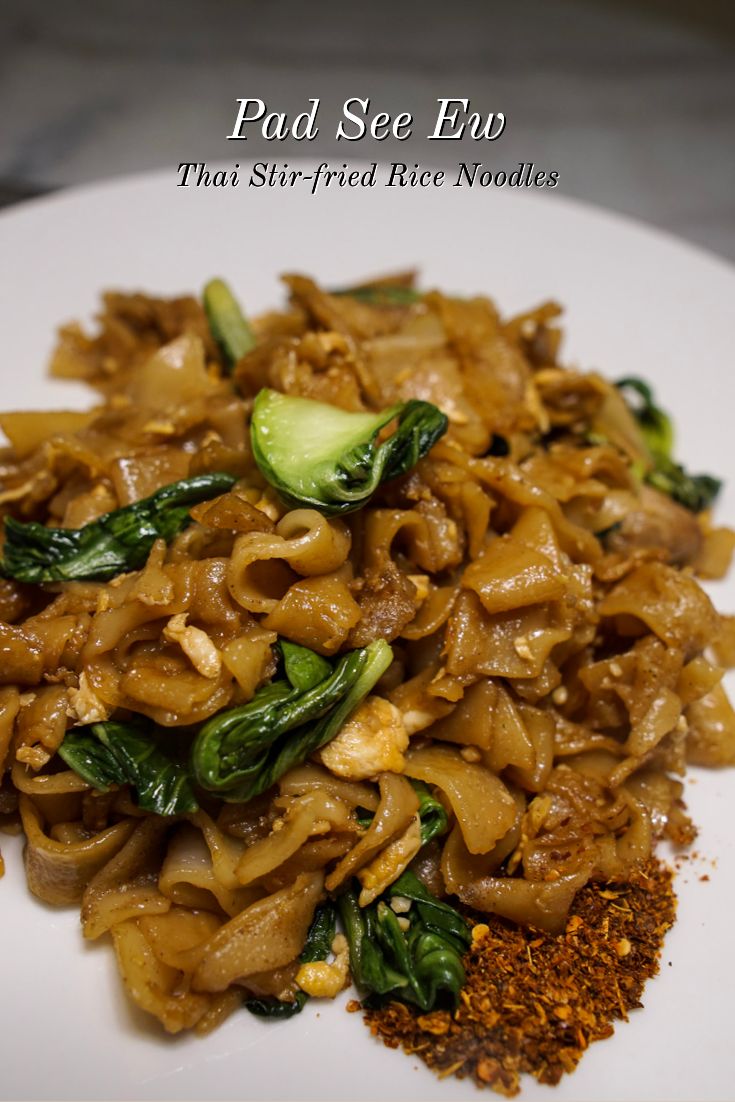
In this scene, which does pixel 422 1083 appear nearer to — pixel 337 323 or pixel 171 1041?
pixel 171 1041

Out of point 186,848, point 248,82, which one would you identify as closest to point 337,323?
point 186,848

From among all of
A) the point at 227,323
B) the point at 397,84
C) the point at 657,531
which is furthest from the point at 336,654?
the point at 397,84

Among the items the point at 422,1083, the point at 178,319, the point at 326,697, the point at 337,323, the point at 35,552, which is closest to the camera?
the point at 422,1083

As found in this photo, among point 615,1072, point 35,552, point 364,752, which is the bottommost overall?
point 615,1072

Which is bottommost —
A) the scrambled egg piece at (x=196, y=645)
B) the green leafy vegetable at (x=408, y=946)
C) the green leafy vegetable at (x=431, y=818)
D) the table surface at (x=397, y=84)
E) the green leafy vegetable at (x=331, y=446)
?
the green leafy vegetable at (x=408, y=946)

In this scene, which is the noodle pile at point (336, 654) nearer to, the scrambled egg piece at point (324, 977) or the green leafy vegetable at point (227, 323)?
the scrambled egg piece at point (324, 977)

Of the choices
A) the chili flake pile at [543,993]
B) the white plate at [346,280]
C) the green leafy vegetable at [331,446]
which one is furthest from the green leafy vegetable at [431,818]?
the green leafy vegetable at [331,446]
